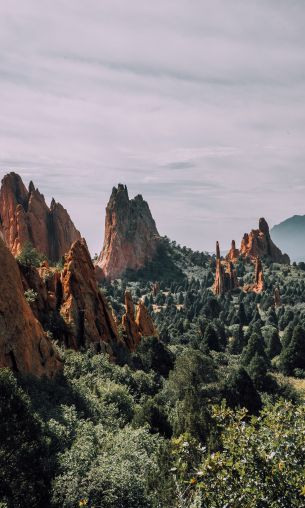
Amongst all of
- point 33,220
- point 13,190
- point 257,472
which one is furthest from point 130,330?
point 13,190

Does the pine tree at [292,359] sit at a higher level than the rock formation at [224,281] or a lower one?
lower

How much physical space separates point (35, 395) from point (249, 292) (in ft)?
538

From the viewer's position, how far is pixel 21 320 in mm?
34344

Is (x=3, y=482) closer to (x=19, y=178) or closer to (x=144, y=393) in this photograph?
(x=144, y=393)

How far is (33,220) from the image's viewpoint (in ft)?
553

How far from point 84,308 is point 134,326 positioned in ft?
48.1

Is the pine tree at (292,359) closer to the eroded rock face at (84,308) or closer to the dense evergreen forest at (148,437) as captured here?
the dense evergreen forest at (148,437)

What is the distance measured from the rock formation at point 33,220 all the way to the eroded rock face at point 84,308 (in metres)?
114

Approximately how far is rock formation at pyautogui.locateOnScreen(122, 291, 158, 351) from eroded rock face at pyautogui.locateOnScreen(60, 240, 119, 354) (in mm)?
5900

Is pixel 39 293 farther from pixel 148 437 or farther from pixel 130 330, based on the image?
pixel 148 437

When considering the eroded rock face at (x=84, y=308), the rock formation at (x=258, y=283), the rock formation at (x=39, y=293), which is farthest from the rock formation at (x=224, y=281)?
the rock formation at (x=39, y=293)

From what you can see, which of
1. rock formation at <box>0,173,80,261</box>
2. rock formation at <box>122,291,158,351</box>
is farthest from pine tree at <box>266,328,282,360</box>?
rock formation at <box>0,173,80,261</box>

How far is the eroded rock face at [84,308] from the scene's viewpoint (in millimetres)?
49562

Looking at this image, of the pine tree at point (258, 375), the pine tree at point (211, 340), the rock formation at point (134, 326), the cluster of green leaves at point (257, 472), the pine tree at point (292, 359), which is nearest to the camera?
the cluster of green leaves at point (257, 472)
